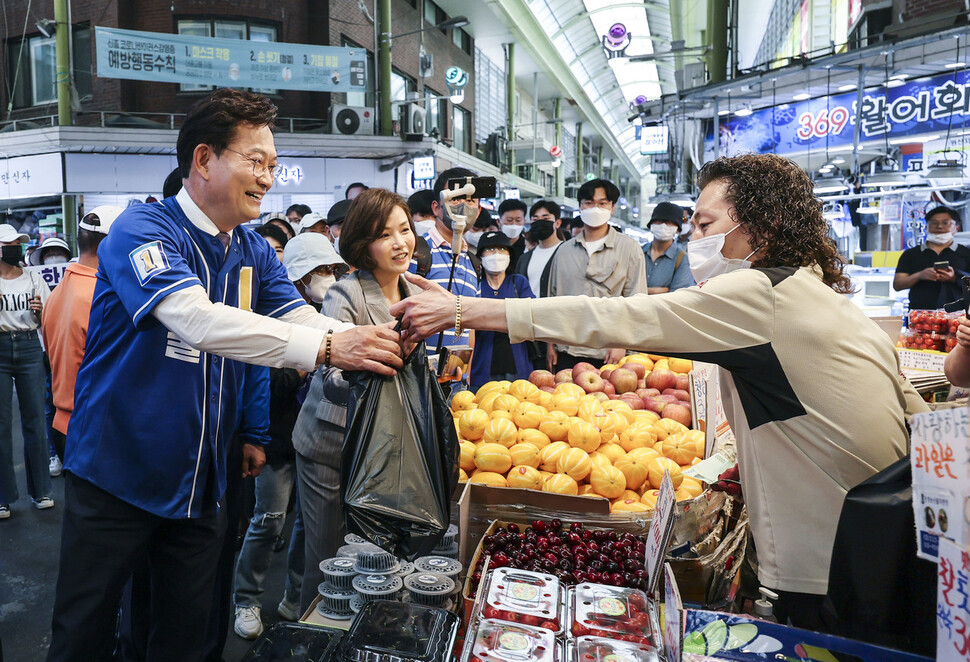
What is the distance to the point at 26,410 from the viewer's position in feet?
14.8

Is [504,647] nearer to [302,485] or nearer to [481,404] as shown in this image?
[302,485]

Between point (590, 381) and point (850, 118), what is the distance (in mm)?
9693

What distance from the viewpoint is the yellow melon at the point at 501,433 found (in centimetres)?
277

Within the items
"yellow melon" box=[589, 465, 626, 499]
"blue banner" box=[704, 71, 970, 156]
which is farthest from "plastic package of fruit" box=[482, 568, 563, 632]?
"blue banner" box=[704, 71, 970, 156]

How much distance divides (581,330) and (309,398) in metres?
1.34

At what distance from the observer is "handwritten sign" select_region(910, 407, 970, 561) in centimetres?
95

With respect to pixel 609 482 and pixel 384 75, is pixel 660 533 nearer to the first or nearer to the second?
pixel 609 482

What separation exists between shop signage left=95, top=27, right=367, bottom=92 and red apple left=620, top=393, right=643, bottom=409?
1032cm

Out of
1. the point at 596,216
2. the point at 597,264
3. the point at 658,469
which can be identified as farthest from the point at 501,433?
the point at 596,216

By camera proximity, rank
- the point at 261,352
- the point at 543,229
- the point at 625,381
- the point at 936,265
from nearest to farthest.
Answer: the point at 261,352 → the point at 625,381 → the point at 936,265 → the point at 543,229

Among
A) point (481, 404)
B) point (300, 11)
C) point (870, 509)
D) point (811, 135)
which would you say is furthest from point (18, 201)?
point (870, 509)

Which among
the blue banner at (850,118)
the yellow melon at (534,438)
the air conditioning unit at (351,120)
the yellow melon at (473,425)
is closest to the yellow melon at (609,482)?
the yellow melon at (534,438)

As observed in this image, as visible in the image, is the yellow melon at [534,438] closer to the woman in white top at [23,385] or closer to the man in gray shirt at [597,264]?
the man in gray shirt at [597,264]

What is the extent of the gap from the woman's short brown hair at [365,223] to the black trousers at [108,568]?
106 centimetres
